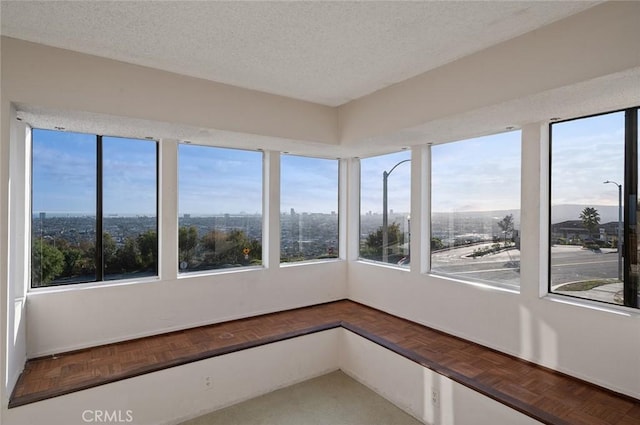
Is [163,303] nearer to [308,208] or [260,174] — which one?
[260,174]

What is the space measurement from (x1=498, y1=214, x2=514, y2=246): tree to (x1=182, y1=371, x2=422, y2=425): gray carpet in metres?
2.00

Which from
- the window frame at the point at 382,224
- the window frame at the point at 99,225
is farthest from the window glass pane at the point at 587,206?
the window frame at the point at 99,225

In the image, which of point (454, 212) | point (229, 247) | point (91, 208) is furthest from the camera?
point (229, 247)

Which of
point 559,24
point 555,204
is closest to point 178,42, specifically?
point 559,24

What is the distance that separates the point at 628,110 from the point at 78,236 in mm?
5127

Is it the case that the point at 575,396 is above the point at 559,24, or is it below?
below

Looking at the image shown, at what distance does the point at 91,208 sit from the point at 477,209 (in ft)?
13.6

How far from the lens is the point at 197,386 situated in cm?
301

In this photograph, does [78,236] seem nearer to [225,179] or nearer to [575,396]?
[225,179]

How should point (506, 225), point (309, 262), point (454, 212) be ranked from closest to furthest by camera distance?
point (506, 225), point (454, 212), point (309, 262)

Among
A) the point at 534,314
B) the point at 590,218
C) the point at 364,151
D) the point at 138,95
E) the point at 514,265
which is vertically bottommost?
the point at 534,314

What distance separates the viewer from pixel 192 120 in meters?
3.31

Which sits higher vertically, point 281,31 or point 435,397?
point 281,31

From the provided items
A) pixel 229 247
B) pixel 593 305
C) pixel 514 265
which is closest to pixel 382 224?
pixel 514 265
